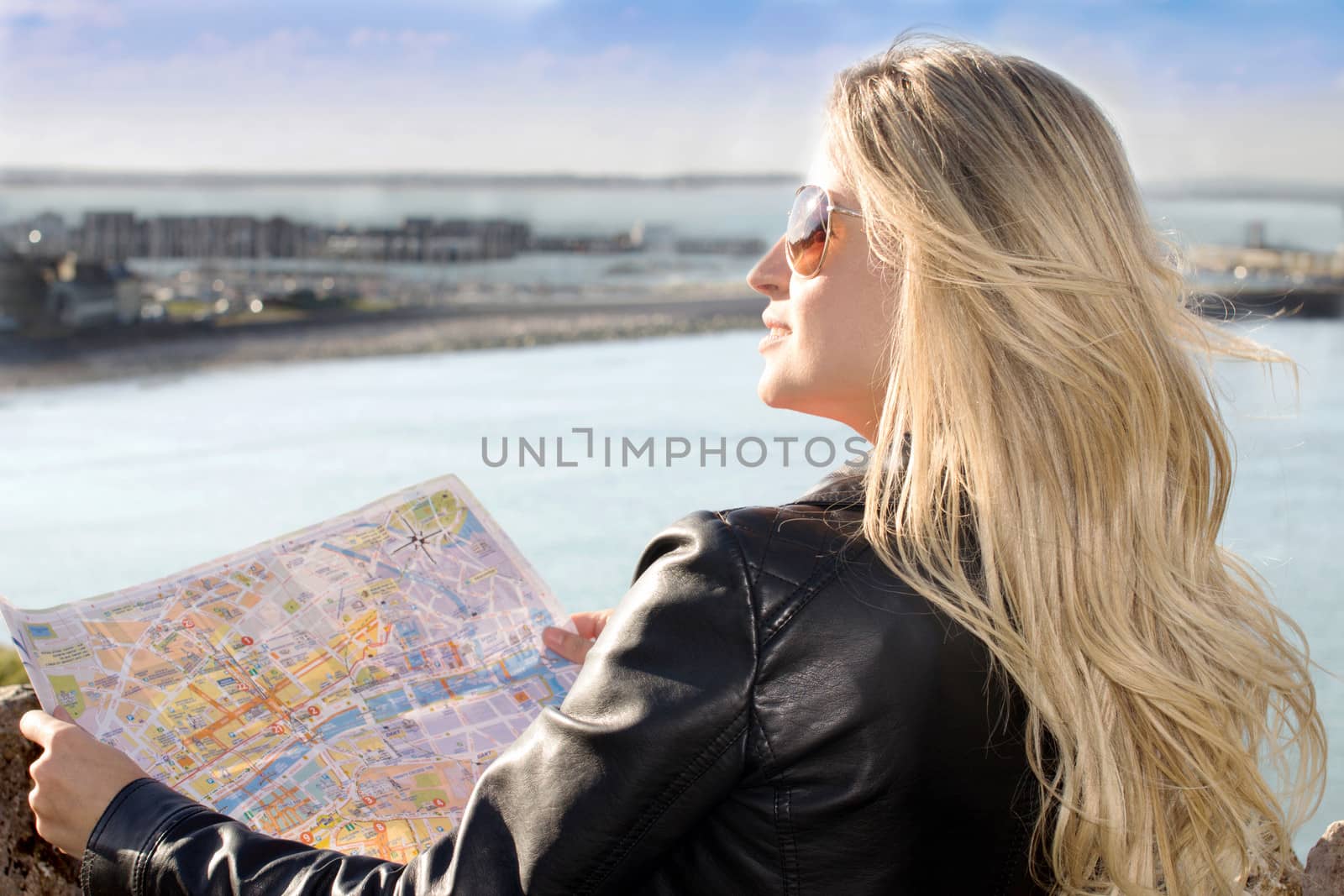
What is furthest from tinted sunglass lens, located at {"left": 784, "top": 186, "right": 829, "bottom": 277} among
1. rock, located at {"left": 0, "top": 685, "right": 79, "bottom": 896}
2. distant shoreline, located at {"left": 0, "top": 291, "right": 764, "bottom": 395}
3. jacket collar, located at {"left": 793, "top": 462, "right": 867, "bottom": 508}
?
distant shoreline, located at {"left": 0, "top": 291, "right": 764, "bottom": 395}

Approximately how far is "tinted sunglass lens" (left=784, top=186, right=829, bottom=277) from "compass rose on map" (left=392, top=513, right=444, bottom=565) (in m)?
0.40

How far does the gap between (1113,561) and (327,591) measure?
1.96ft

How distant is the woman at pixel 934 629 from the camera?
59 cm

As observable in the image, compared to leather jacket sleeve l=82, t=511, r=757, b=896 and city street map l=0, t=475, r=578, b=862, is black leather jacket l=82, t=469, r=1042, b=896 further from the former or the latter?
city street map l=0, t=475, r=578, b=862

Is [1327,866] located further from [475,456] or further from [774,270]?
[475,456]

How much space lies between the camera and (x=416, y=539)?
3.22 ft

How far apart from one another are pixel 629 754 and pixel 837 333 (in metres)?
→ 0.33

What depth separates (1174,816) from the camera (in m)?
0.73

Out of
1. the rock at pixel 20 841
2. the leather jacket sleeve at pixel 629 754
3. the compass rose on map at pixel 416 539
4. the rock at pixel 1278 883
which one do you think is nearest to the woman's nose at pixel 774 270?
the leather jacket sleeve at pixel 629 754

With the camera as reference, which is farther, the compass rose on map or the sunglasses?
the compass rose on map

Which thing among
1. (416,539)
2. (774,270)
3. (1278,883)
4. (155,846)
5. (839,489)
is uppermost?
(774,270)

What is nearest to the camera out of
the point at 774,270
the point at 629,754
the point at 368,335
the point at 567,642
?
the point at 629,754

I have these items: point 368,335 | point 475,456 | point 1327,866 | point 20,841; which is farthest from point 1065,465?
point 368,335

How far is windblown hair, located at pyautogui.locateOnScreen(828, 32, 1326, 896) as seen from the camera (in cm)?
66
